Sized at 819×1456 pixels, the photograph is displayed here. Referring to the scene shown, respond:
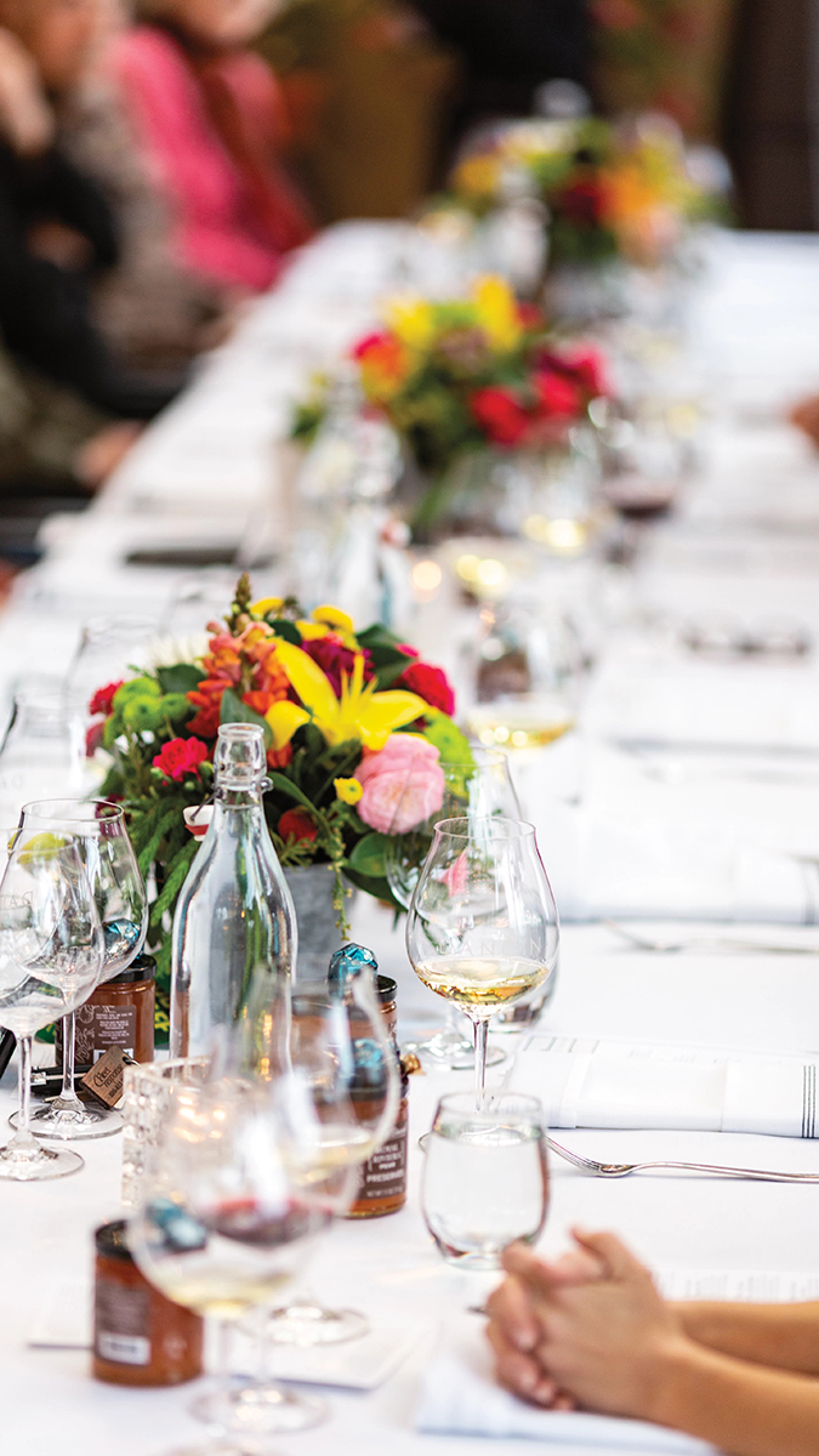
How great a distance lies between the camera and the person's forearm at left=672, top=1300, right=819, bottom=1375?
2.72 feet

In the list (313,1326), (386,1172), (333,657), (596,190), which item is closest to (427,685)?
(333,657)

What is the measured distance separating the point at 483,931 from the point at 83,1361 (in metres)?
0.35

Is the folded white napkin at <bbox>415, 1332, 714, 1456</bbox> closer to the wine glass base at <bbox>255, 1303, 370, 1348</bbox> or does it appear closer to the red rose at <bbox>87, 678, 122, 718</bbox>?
the wine glass base at <bbox>255, 1303, 370, 1348</bbox>

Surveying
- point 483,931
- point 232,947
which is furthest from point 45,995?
point 483,931

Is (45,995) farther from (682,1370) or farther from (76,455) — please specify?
(76,455)

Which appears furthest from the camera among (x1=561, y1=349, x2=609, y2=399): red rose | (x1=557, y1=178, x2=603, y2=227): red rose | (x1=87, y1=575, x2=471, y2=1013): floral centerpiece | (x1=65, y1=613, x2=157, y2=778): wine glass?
(x1=557, y1=178, x2=603, y2=227): red rose

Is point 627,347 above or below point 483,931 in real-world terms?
above

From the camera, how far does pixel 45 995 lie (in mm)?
1027

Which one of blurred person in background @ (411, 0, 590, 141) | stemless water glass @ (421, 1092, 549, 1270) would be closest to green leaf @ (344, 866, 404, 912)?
stemless water glass @ (421, 1092, 549, 1270)

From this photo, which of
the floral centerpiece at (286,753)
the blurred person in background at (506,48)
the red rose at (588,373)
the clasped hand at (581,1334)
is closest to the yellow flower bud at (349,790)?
the floral centerpiece at (286,753)

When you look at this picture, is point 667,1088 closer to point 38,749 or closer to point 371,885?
point 371,885

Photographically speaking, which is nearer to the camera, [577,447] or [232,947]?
[232,947]

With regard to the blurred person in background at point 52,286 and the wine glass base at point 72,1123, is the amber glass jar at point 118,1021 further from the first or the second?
the blurred person in background at point 52,286

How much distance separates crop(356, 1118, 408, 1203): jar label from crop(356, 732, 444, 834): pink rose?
9.3 inches
